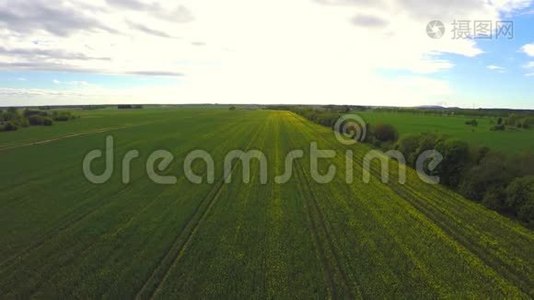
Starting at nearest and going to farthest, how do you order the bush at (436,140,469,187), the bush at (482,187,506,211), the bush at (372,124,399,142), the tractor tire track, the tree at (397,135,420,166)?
the tractor tire track
the bush at (482,187,506,211)
the bush at (436,140,469,187)
the tree at (397,135,420,166)
the bush at (372,124,399,142)

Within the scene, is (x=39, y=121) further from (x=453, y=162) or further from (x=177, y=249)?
(x=177, y=249)

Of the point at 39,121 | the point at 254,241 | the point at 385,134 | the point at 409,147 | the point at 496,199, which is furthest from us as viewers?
the point at 39,121

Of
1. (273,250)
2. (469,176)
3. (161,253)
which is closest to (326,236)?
(273,250)

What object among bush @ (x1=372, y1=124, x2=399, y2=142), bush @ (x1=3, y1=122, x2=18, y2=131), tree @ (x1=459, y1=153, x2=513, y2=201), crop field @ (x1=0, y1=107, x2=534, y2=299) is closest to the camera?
crop field @ (x1=0, y1=107, x2=534, y2=299)

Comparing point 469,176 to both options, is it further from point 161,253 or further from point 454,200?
point 161,253

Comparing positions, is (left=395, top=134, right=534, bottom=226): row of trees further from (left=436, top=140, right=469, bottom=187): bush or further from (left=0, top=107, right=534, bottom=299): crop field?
(left=0, top=107, right=534, bottom=299): crop field

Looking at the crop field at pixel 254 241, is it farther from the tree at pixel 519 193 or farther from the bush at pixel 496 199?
the tree at pixel 519 193

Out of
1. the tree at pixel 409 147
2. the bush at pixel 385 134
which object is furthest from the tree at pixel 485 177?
the bush at pixel 385 134

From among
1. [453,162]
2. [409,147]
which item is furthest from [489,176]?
[409,147]

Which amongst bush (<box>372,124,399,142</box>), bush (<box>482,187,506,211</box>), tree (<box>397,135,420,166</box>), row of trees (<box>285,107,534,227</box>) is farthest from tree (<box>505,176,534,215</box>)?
bush (<box>372,124,399,142</box>)
